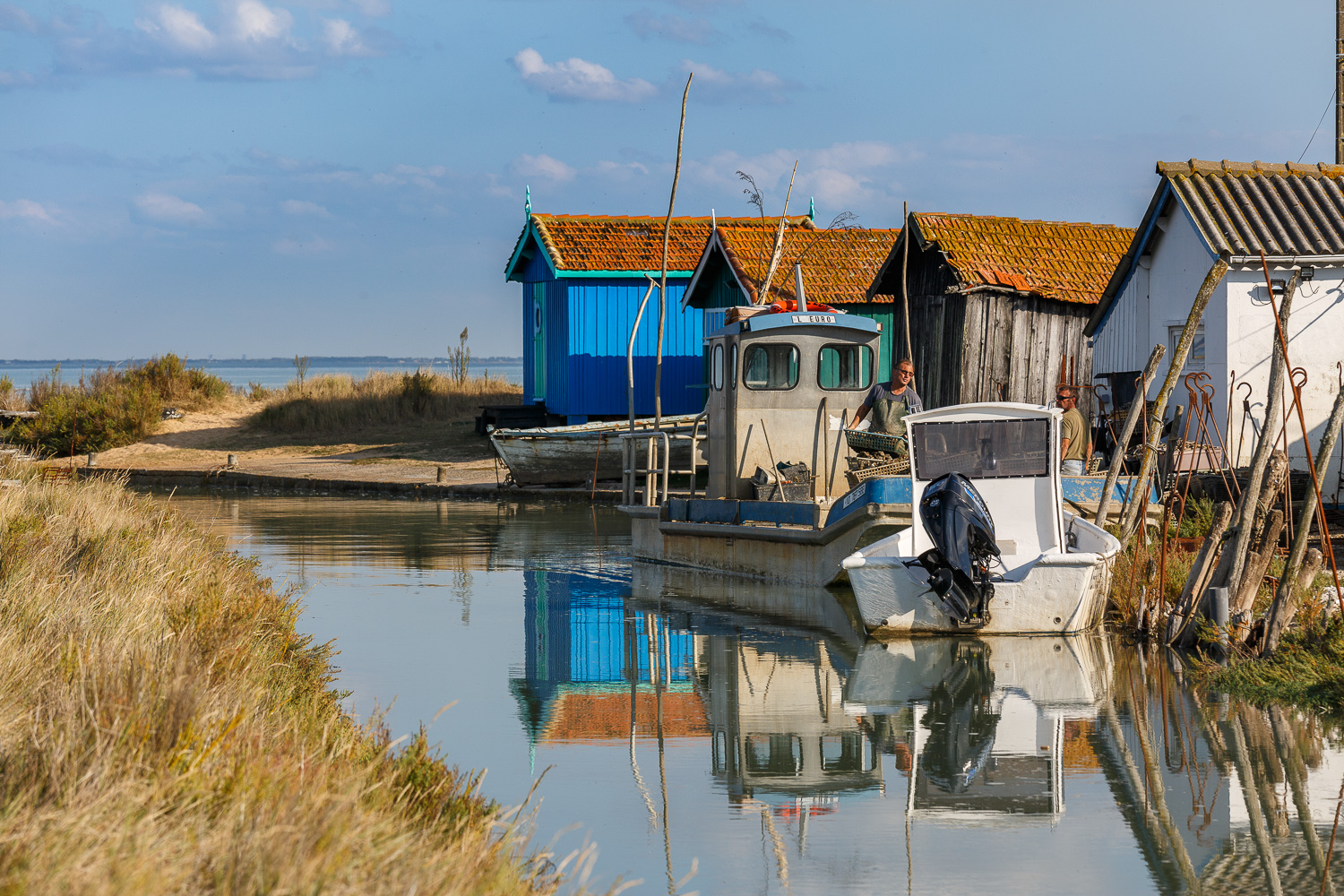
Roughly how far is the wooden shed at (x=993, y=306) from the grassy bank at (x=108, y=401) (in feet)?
66.0

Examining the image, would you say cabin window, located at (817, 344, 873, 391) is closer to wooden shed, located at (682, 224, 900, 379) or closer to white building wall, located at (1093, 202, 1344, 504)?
white building wall, located at (1093, 202, 1344, 504)

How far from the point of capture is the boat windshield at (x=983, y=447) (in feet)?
39.2

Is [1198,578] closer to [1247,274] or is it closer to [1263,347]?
[1263,347]

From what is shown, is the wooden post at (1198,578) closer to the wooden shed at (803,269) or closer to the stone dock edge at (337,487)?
the stone dock edge at (337,487)

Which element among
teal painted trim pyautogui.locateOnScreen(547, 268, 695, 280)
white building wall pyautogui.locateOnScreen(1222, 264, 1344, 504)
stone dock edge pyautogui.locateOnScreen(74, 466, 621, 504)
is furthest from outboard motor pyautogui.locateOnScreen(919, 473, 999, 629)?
teal painted trim pyautogui.locateOnScreen(547, 268, 695, 280)

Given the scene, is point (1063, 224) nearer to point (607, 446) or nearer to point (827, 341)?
point (607, 446)

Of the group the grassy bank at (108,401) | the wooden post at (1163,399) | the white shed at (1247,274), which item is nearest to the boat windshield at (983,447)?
the wooden post at (1163,399)

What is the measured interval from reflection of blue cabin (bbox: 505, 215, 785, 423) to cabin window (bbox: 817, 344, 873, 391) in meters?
14.5

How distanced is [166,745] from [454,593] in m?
9.95

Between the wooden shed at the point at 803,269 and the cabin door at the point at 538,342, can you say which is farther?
the cabin door at the point at 538,342

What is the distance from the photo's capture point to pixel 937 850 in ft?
21.1

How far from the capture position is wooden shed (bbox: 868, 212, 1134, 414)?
23000 millimetres

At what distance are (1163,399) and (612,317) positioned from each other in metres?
19.7

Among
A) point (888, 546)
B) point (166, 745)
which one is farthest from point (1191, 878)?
point (888, 546)
